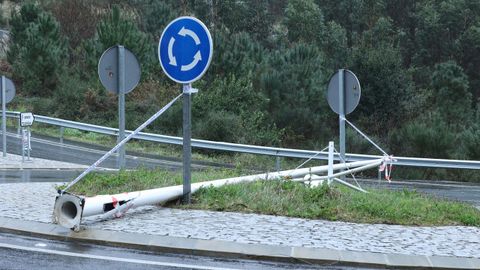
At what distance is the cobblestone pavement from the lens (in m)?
7.67

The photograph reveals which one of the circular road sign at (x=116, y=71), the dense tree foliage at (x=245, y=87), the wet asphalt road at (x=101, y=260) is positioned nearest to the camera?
the wet asphalt road at (x=101, y=260)

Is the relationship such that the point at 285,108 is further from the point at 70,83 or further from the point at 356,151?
the point at 70,83

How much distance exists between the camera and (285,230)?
822 centimetres

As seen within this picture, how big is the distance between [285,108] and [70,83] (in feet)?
35.4

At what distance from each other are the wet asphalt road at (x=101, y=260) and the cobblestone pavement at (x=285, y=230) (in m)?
0.59

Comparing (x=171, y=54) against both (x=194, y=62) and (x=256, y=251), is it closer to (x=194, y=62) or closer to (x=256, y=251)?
(x=194, y=62)

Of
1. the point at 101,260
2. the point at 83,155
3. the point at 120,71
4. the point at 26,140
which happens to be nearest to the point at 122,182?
the point at 120,71

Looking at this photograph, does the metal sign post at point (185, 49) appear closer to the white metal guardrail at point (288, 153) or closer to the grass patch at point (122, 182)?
the grass patch at point (122, 182)

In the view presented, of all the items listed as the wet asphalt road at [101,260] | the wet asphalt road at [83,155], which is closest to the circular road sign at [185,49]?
the wet asphalt road at [101,260]

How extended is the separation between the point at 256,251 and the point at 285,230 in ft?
3.38

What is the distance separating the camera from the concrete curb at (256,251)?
707cm

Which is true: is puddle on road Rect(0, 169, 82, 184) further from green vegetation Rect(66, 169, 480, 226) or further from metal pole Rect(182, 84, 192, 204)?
metal pole Rect(182, 84, 192, 204)

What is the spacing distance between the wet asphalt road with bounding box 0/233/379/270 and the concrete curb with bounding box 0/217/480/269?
8 cm

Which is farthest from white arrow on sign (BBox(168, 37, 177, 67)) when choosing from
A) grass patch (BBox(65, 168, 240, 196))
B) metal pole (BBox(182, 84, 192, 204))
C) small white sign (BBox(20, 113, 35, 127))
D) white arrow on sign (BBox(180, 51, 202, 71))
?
small white sign (BBox(20, 113, 35, 127))
